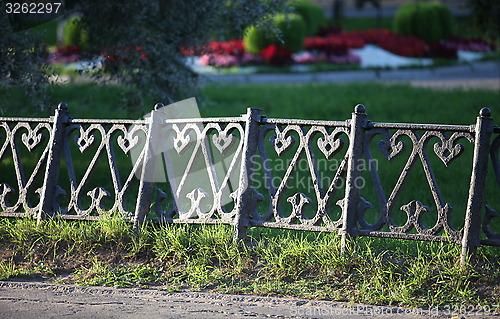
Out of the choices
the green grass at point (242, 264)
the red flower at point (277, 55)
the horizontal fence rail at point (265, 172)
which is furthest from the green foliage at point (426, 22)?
the green grass at point (242, 264)

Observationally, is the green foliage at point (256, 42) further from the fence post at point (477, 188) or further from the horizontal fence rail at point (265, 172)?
the fence post at point (477, 188)

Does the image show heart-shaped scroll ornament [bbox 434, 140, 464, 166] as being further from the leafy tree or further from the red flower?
the red flower

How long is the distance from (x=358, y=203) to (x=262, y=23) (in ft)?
16.6

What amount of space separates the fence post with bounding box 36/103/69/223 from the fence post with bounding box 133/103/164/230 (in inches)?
31.6

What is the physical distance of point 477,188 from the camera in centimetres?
443

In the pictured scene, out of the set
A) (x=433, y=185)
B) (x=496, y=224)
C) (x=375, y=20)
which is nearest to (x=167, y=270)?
(x=433, y=185)

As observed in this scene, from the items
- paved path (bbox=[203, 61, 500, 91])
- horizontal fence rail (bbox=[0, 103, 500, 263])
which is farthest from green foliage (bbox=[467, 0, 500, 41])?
paved path (bbox=[203, 61, 500, 91])

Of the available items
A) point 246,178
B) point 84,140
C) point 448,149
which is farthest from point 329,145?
point 84,140

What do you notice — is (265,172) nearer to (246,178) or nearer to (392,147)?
(246,178)

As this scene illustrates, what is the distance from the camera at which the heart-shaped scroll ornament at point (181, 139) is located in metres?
5.23

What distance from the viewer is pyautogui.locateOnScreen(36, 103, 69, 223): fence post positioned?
5.54m

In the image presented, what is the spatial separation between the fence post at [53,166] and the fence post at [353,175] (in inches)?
97.6

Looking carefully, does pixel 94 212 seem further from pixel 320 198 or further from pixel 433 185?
pixel 433 185

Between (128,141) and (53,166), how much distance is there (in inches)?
27.8
